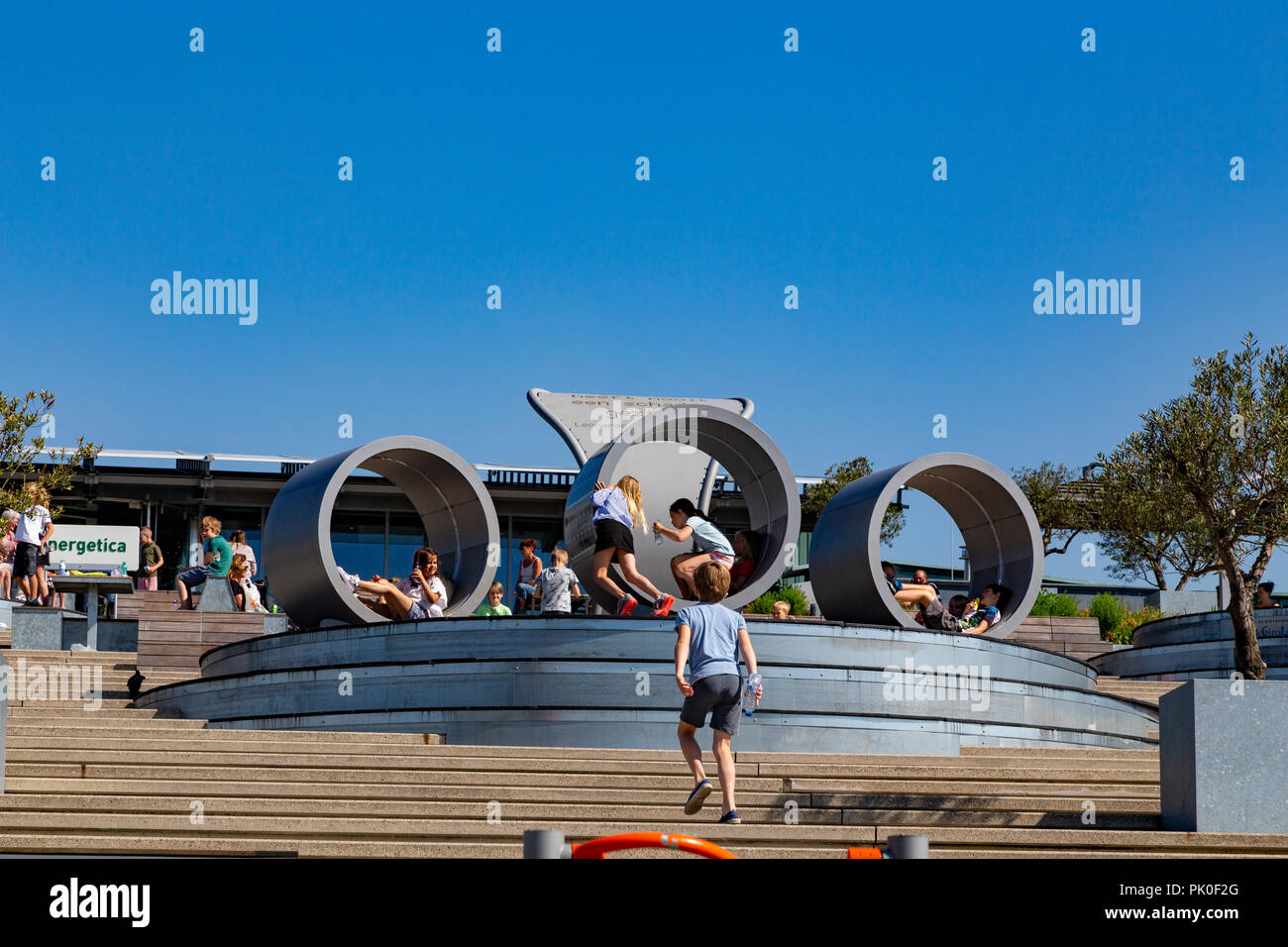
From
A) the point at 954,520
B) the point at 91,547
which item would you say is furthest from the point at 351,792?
the point at 91,547

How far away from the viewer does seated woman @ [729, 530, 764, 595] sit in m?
17.2

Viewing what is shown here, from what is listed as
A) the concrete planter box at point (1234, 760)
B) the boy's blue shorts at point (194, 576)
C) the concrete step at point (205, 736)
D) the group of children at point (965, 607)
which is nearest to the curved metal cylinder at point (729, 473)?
the group of children at point (965, 607)

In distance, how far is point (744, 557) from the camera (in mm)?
17438

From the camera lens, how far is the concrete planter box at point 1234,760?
9.38 meters

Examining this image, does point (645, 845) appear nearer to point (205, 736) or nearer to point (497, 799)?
point (497, 799)

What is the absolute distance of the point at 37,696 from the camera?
626 inches

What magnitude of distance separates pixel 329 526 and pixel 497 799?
267 inches

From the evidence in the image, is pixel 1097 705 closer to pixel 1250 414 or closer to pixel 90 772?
pixel 1250 414

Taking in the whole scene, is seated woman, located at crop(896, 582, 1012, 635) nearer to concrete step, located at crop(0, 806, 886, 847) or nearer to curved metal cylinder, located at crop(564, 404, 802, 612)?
curved metal cylinder, located at crop(564, 404, 802, 612)

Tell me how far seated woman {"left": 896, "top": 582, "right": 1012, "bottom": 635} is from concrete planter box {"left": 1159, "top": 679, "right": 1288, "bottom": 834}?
7407mm

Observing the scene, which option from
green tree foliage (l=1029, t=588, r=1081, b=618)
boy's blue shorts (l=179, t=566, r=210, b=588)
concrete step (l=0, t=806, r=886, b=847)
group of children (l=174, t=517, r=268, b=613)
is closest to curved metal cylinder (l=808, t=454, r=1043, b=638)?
concrete step (l=0, t=806, r=886, b=847)

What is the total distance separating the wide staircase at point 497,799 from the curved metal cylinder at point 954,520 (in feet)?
13.0
